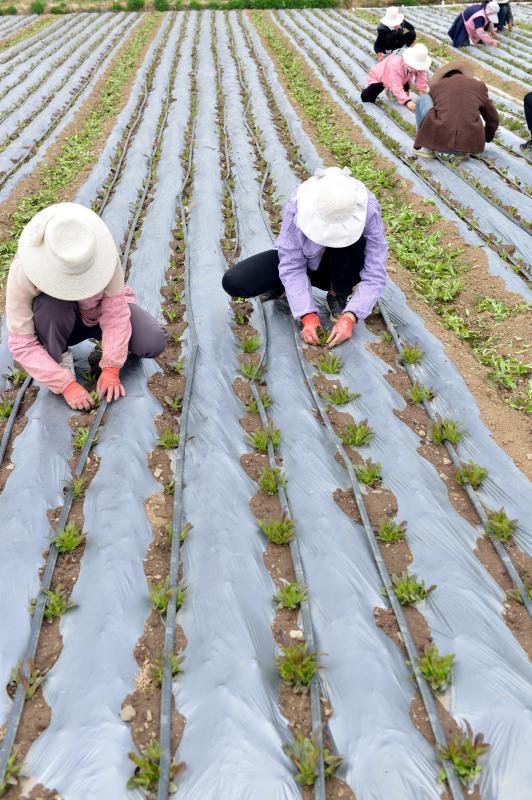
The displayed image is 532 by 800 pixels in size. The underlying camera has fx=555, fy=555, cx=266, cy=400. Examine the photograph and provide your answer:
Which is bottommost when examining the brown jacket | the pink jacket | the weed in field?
the weed in field

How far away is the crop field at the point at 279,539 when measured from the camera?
1927 millimetres

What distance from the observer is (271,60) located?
497 inches

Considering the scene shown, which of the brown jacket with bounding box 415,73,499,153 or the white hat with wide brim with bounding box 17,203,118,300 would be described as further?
the brown jacket with bounding box 415,73,499,153

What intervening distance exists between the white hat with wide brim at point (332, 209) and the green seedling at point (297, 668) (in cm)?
221

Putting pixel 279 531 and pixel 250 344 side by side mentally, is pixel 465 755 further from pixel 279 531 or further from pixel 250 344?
pixel 250 344

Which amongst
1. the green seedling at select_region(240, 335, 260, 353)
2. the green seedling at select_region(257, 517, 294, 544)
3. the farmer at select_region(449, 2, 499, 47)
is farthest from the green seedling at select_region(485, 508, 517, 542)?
the farmer at select_region(449, 2, 499, 47)

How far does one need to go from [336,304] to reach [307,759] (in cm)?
289

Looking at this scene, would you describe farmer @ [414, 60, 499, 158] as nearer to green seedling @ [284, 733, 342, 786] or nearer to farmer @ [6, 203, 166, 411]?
farmer @ [6, 203, 166, 411]

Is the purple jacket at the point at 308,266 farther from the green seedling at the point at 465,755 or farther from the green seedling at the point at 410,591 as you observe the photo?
the green seedling at the point at 465,755

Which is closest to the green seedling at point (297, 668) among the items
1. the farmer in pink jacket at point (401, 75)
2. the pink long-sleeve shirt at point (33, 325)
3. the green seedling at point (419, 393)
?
the green seedling at point (419, 393)

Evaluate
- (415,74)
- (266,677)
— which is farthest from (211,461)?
(415,74)

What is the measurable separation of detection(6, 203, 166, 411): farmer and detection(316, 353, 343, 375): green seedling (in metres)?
1.05

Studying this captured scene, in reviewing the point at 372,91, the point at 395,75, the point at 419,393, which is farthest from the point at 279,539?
the point at 372,91

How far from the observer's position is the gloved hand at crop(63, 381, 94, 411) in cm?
319
